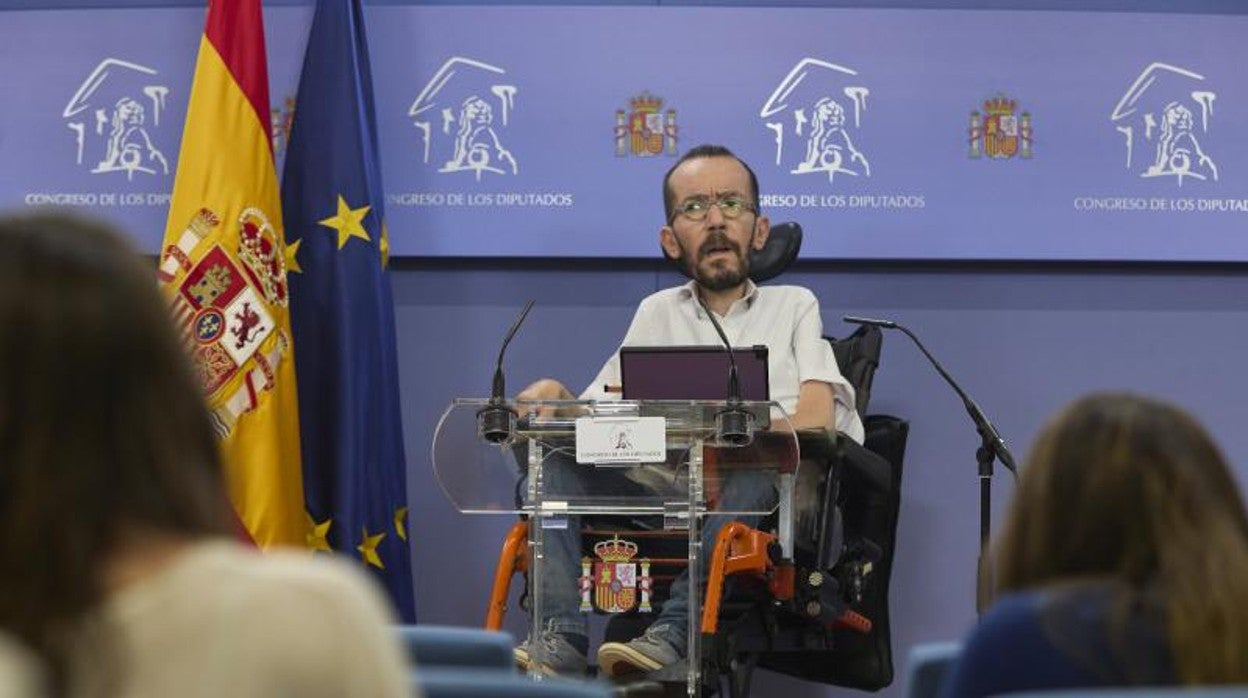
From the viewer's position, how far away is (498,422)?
12.7 feet

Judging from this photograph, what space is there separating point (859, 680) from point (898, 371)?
3.80ft

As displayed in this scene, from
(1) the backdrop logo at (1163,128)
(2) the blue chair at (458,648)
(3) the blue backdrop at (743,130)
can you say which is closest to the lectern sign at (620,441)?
(3) the blue backdrop at (743,130)

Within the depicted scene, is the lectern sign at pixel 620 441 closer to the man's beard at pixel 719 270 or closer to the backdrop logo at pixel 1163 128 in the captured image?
the man's beard at pixel 719 270

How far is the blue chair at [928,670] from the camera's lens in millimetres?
1857

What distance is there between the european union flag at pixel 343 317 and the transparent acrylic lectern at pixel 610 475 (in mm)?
1126

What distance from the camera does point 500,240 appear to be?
18.1 feet

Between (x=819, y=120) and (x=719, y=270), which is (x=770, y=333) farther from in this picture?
(x=819, y=120)

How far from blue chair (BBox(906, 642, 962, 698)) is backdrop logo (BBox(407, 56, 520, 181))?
3.82 meters

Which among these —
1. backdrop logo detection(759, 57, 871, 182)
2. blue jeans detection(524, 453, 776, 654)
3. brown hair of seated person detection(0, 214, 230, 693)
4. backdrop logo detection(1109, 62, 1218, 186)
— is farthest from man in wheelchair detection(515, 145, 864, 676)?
brown hair of seated person detection(0, 214, 230, 693)

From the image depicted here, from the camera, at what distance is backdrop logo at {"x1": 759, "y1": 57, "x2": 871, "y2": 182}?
217 inches

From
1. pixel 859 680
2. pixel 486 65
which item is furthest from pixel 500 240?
pixel 859 680

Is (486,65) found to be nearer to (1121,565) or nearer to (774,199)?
(774,199)

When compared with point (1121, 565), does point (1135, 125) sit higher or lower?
higher

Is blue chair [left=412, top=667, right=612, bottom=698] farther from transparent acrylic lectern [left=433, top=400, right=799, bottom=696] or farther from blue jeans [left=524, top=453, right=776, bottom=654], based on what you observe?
blue jeans [left=524, top=453, right=776, bottom=654]
